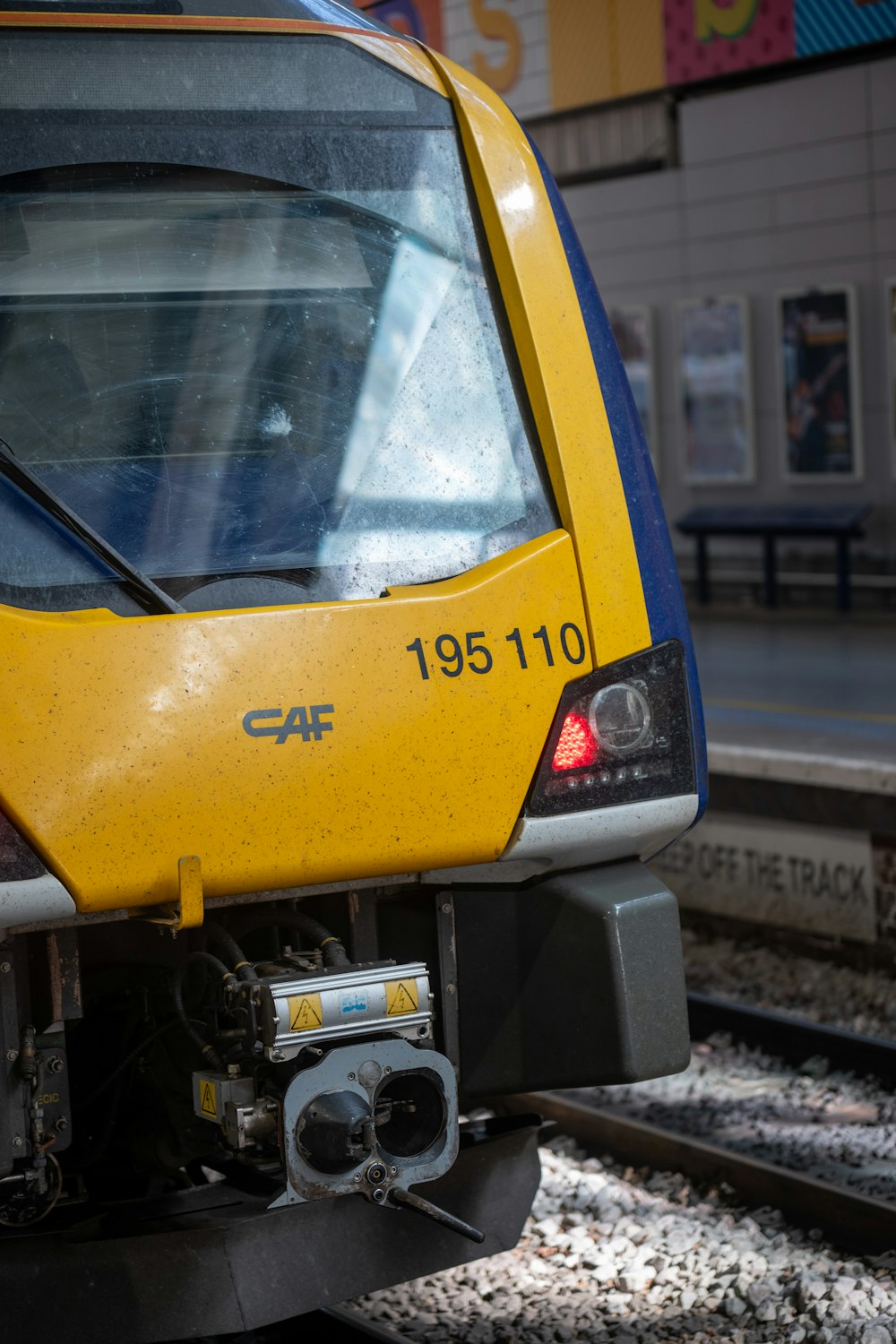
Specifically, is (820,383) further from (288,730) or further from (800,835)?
(288,730)

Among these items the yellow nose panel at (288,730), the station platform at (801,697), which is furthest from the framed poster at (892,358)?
the yellow nose panel at (288,730)

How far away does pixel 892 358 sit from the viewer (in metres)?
13.9

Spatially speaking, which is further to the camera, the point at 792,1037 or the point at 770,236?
the point at 770,236

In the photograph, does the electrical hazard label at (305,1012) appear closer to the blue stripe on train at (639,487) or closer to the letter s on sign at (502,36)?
the blue stripe on train at (639,487)

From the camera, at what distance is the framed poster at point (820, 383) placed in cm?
1423

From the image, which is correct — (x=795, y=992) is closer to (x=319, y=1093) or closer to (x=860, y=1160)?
(x=860, y=1160)

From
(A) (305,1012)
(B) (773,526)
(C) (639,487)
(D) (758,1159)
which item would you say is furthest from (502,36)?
(A) (305,1012)

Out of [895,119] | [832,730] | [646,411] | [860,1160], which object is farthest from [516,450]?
[646,411]

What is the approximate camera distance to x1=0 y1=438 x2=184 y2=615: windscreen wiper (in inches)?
114

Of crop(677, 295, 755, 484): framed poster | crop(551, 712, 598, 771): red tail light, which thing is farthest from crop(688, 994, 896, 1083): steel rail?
crop(677, 295, 755, 484): framed poster

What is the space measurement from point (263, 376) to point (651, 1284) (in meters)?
2.28

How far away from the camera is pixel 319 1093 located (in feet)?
9.10

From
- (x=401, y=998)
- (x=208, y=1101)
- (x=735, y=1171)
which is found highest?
(x=401, y=998)

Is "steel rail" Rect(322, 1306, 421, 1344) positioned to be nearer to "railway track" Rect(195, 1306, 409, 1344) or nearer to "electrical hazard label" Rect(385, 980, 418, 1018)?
"railway track" Rect(195, 1306, 409, 1344)
